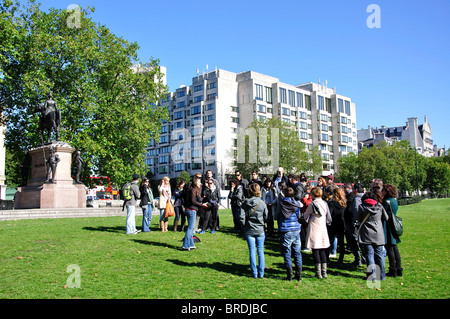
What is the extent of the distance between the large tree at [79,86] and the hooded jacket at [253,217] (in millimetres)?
27173

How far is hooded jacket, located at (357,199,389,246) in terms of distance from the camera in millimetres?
7910

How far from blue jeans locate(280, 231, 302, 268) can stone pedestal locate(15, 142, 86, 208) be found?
1731 centimetres

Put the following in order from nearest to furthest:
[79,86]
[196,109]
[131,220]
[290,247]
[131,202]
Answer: [290,247]
[131,202]
[131,220]
[79,86]
[196,109]

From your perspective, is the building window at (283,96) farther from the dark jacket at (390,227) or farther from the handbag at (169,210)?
the dark jacket at (390,227)

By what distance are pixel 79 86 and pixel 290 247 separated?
100 ft

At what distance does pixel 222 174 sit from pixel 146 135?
47.7 m

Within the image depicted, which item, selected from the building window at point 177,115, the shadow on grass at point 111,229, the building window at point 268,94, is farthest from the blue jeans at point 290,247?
the building window at point 177,115

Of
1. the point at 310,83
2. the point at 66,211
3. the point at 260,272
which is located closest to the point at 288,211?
the point at 260,272

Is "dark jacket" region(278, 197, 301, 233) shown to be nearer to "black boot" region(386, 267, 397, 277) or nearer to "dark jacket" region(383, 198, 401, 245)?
"dark jacket" region(383, 198, 401, 245)

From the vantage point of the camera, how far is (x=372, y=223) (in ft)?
26.2

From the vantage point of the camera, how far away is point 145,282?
286 inches

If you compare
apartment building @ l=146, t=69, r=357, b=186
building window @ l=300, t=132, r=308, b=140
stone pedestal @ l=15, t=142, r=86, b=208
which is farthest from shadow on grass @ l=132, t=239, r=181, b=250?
building window @ l=300, t=132, r=308, b=140

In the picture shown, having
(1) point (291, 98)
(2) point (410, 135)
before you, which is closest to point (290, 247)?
(1) point (291, 98)

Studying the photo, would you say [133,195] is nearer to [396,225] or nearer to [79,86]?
[396,225]
